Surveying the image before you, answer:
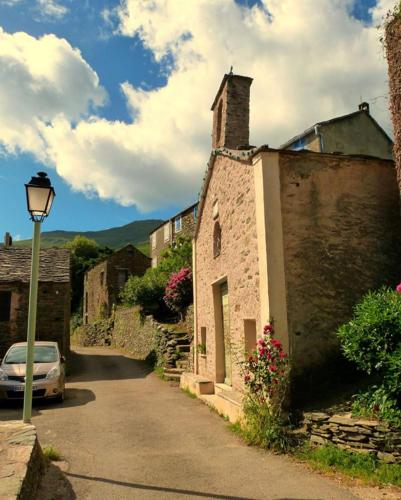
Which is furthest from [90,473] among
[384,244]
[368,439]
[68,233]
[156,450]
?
[68,233]

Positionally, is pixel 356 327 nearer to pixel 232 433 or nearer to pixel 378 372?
pixel 378 372

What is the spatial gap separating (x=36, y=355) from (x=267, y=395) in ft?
24.1

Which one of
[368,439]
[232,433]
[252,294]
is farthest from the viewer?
[252,294]

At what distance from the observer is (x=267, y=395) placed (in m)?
6.69

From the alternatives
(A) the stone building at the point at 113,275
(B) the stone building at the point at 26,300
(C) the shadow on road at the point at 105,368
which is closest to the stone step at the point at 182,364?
(C) the shadow on road at the point at 105,368

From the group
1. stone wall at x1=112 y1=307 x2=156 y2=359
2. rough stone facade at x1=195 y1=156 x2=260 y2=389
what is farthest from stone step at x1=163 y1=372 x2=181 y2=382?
stone wall at x1=112 y1=307 x2=156 y2=359

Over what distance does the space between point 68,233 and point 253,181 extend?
17546 cm

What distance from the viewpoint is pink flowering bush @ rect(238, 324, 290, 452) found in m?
6.32

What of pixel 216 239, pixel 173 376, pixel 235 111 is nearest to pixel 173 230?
pixel 173 376

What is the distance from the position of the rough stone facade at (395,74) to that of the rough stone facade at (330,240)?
742 mm

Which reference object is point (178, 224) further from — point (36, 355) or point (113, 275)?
point (36, 355)

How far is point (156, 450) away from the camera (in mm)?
6461

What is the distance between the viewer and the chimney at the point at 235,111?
1152 centimetres

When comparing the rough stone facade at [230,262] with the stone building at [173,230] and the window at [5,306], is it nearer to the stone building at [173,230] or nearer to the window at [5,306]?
the window at [5,306]
